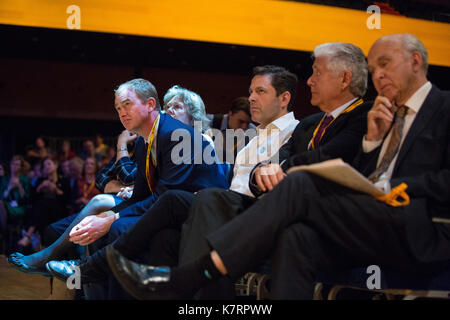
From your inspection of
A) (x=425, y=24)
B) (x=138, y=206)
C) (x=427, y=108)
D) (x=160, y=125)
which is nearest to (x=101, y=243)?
(x=138, y=206)

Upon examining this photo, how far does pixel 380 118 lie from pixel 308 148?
45 cm

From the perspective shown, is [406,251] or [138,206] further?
[138,206]

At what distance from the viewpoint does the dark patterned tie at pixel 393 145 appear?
1730 millimetres

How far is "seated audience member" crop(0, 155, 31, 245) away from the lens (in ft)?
18.3

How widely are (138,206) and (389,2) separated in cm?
572

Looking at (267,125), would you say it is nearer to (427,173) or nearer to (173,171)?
(173,171)

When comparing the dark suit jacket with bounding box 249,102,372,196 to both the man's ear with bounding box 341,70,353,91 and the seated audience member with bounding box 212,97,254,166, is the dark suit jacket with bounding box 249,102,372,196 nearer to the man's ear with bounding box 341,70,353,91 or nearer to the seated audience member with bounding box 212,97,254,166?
the man's ear with bounding box 341,70,353,91

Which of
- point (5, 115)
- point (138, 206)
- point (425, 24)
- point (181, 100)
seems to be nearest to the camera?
point (138, 206)

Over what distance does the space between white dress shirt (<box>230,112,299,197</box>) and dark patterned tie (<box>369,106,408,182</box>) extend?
2.42 ft

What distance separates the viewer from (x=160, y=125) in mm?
2605

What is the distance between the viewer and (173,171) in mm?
2416

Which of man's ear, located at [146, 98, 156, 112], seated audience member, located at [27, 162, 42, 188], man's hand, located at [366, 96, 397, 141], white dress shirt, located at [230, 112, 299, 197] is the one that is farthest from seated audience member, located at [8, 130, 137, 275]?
seated audience member, located at [27, 162, 42, 188]

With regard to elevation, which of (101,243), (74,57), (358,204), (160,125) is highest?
(74,57)
